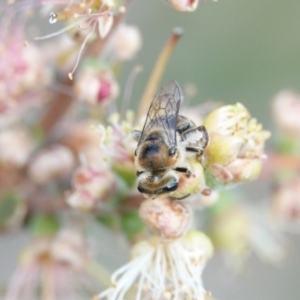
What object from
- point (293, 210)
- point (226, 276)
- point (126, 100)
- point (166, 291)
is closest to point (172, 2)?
point (126, 100)

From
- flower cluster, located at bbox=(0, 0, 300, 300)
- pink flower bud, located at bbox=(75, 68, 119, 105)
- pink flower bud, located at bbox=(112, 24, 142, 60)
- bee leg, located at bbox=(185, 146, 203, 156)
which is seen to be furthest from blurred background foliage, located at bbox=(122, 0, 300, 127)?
bee leg, located at bbox=(185, 146, 203, 156)

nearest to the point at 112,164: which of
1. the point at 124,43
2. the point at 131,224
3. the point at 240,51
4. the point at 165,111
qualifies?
the point at 131,224

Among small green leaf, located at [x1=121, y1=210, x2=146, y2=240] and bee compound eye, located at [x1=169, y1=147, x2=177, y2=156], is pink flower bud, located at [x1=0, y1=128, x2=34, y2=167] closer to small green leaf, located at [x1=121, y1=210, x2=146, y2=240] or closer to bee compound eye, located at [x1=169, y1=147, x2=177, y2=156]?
small green leaf, located at [x1=121, y1=210, x2=146, y2=240]

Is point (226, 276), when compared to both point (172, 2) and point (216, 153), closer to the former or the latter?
point (216, 153)

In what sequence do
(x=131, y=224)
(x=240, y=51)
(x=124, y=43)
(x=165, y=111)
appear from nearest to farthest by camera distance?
(x=165, y=111), (x=131, y=224), (x=124, y=43), (x=240, y=51)

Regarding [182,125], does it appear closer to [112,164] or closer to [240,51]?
[112,164]

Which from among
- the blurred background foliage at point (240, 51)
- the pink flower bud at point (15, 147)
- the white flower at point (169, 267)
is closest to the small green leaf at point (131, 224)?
the white flower at point (169, 267)

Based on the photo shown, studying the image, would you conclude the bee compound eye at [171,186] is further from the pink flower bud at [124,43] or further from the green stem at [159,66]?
the pink flower bud at [124,43]
